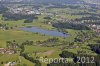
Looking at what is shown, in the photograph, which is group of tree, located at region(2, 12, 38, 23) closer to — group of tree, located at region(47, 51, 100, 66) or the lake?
the lake

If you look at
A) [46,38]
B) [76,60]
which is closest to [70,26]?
[46,38]

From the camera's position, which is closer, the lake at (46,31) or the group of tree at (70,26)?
the lake at (46,31)

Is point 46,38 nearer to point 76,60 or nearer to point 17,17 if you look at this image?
point 76,60

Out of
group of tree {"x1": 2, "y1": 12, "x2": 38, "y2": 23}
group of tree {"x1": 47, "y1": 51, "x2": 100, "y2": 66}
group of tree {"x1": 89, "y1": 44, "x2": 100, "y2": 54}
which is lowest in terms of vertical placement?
group of tree {"x1": 2, "y1": 12, "x2": 38, "y2": 23}

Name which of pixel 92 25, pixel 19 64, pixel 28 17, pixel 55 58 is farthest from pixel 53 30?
pixel 19 64

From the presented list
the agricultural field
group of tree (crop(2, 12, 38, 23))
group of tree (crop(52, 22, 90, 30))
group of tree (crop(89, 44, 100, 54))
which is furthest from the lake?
group of tree (crop(2, 12, 38, 23))

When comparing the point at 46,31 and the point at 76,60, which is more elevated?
the point at 76,60

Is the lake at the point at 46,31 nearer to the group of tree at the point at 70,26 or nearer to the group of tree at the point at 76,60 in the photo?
the group of tree at the point at 70,26

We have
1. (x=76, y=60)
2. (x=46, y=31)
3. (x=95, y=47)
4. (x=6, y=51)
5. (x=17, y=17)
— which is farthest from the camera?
(x=17, y=17)

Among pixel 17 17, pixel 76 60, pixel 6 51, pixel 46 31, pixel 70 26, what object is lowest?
pixel 17 17

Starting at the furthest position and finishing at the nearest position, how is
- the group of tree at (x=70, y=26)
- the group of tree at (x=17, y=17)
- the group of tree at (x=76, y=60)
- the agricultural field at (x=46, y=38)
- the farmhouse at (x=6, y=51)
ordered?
the group of tree at (x=17, y=17), the group of tree at (x=70, y=26), the farmhouse at (x=6, y=51), the agricultural field at (x=46, y=38), the group of tree at (x=76, y=60)

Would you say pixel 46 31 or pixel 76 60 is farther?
pixel 46 31

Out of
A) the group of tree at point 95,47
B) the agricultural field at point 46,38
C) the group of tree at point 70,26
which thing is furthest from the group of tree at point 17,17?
the group of tree at point 95,47
